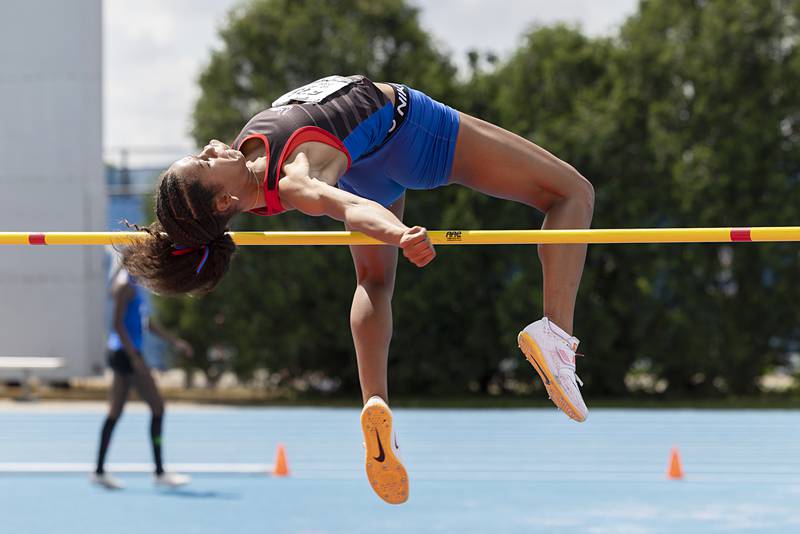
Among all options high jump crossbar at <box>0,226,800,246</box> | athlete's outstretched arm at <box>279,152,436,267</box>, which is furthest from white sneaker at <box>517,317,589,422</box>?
athlete's outstretched arm at <box>279,152,436,267</box>

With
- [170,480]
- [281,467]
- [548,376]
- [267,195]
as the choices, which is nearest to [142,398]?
[170,480]

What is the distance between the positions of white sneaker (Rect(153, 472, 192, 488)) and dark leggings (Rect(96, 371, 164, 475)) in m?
0.04

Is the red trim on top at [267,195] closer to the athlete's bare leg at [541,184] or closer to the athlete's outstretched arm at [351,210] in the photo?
the athlete's outstretched arm at [351,210]

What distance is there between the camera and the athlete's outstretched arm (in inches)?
112

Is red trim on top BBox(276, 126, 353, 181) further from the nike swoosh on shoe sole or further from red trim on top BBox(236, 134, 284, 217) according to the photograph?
the nike swoosh on shoe sole

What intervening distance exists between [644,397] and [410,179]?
1128 centimetres

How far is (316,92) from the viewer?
136 inches

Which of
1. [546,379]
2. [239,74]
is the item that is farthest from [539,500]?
[239,74]

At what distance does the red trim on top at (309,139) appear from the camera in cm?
321

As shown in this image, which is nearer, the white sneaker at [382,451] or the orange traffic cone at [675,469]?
the white sneaker at [382,451]

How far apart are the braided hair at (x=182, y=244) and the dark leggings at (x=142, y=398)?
3.88 meters

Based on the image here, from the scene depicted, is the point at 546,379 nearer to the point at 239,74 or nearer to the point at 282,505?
the point at 282,505

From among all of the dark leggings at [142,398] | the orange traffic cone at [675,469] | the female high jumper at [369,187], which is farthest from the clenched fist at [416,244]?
the orange traffic cone at [675,469]

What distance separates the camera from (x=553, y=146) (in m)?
13.7
